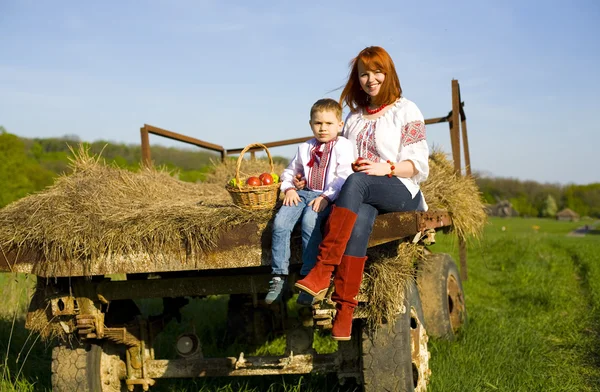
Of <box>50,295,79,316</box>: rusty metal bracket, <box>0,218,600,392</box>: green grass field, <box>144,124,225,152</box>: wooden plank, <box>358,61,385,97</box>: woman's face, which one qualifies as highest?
<box>144,124,225,152</box>: wooden plank

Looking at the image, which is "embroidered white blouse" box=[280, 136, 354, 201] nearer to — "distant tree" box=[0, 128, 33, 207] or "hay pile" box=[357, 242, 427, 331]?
"hay pile" box=[357, 242, 427, 331]

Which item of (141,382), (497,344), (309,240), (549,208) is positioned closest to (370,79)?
(309,240)

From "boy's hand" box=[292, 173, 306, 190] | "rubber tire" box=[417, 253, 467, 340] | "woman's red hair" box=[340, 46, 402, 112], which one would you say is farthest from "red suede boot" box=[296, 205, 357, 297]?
"rubber tire" box=[417, 253, 467, 340]

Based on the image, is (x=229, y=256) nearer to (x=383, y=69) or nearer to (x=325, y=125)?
(x=325, y=125)

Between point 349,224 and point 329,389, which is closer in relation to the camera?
point 349,224

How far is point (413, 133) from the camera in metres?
3.40

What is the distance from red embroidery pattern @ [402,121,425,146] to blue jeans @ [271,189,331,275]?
0.74m

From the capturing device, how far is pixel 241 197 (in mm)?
3152

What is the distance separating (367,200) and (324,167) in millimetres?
486

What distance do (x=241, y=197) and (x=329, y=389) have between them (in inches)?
66.1

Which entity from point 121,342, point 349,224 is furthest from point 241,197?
point 121,342

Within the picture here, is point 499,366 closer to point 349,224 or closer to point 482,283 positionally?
point 349,224

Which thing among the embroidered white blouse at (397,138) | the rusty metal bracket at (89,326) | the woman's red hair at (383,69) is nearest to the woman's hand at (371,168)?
the embroidered white blouse at (397,138)

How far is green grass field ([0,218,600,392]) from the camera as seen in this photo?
4094 mm
